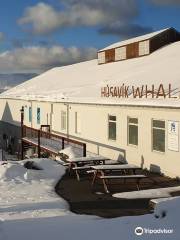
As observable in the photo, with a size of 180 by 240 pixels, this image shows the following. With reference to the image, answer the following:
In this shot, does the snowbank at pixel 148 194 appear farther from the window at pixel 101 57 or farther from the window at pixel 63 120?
the window at pixel 101 57

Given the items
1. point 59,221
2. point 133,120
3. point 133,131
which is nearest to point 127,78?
point 133,120

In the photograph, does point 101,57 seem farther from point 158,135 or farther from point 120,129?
point 158,135

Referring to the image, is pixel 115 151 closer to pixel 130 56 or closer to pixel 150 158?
pixel 150 158

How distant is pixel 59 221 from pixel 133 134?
8.66 meters

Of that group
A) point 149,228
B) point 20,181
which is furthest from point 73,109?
point 149,228

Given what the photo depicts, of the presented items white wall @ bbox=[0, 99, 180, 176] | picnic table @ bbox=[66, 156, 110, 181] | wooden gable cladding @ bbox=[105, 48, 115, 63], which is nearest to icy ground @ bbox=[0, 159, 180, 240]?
picnic table @ bbox=[66, 156, 110, 181]

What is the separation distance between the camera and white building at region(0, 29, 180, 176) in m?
15.8

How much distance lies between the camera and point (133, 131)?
17.8 meters

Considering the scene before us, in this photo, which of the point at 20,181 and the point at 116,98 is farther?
the point at 116,98

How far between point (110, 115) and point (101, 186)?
600 centimetres

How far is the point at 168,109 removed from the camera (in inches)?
605

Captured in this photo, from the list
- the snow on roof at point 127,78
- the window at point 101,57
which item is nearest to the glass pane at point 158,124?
the snow on roof at point 127,78

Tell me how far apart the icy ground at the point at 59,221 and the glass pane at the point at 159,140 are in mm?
4673

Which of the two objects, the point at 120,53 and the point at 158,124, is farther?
the point at 120,53
